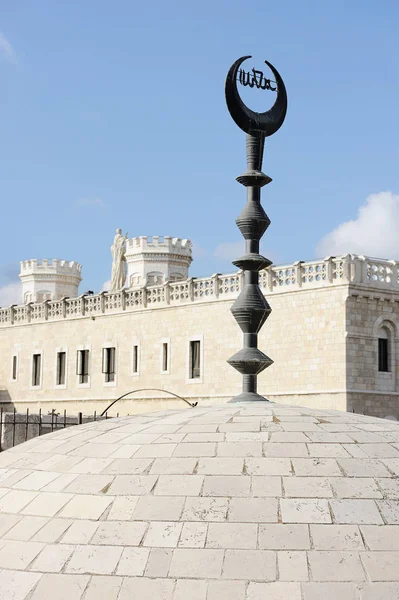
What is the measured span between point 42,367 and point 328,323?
1605 cm

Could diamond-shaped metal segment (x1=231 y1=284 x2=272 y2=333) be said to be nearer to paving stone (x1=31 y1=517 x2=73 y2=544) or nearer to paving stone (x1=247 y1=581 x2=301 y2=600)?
paving stone (x1=31 y1=517 x2=73 y2=544)

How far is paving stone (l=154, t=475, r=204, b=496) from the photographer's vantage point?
762 centimetres

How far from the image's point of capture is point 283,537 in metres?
7.00

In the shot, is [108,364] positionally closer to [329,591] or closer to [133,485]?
[133,485]

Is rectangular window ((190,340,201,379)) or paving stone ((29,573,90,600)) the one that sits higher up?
rectangular window ((190,340,201,379))

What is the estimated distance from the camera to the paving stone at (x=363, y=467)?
7793mm

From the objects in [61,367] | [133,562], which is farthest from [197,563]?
[61,367]

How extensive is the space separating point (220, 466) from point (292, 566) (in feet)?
4.41

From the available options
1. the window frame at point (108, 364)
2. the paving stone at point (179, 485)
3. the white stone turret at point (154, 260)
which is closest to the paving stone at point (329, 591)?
the paving stone at point (179, 485)

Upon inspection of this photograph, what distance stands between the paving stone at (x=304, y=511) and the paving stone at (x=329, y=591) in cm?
67

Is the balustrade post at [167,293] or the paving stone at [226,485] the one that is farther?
the balustrade post at [167,293]

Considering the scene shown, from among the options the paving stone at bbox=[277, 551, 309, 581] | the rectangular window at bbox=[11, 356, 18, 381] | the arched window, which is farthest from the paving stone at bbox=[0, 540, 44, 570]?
the rectangular window at bbox=[11, 356, 18, 381]

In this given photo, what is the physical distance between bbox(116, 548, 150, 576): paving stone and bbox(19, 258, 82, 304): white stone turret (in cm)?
4750

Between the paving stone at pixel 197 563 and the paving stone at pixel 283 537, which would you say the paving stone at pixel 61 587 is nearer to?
the paving stone at pixel 197 563
